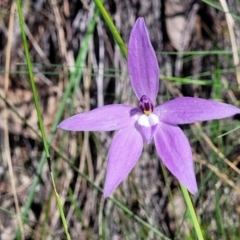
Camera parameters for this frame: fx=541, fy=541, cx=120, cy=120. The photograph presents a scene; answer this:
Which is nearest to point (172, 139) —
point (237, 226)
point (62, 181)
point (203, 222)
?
point (203, 222)

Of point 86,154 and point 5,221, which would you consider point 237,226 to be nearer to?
point 86,154

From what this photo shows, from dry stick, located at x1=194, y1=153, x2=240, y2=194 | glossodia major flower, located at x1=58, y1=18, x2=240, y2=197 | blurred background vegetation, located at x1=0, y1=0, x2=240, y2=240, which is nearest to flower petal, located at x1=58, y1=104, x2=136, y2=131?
glossodia major flower, located at x1=58, y1=18, x2=240, y2=197

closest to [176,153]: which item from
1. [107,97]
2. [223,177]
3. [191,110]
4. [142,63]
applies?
[191,110]

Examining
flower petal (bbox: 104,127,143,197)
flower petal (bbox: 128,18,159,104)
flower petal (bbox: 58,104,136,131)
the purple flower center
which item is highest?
flower petal (bbox: 128,18,159,104)

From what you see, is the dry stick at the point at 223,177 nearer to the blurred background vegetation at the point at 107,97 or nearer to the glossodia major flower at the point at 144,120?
the blurred background vegetation at the point at 107,97

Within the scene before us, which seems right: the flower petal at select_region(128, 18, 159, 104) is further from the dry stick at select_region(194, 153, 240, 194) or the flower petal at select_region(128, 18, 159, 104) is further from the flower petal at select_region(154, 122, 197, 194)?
the dry stick at select_region(194, 153, 240, 194)

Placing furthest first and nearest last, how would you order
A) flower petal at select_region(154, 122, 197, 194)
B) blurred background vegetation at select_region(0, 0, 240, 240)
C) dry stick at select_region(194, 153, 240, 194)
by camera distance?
1. blurred background vegetation at select_region(0, 0, 240, 240)
2. dry stick at select_region(194, 153, 240, 194)
3. flower petal at select_region(154, 122, 197, 194)

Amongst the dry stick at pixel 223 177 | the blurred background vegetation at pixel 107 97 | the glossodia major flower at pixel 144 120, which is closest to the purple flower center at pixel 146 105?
the glossodia major flower at pixel 144 120

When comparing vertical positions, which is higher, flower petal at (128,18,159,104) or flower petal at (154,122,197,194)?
flower petal at (128,18,159,104)
